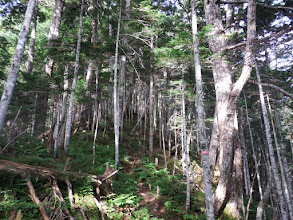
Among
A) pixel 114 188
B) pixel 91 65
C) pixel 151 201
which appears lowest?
pixel 151 201

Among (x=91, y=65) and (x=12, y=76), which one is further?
(x=91, y=65)

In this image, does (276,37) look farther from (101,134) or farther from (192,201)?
(101,134)

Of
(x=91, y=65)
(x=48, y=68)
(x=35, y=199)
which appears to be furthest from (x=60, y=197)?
(x=91, y=65)

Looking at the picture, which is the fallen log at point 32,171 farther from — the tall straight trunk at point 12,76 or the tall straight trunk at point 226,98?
the tall straight trunk at point 226,98

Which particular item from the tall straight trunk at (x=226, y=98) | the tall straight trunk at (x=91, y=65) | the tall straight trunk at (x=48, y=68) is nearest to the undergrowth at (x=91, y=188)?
the tall straight trunk at (x=226, y=98)

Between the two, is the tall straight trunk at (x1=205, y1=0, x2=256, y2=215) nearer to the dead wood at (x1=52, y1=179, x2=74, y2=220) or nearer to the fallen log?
the fallen log

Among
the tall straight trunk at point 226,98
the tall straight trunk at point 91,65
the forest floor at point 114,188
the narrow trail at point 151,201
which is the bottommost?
the narrow trail at point 151,201

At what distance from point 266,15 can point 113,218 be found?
13.3 metres

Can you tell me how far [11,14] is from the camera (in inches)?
450

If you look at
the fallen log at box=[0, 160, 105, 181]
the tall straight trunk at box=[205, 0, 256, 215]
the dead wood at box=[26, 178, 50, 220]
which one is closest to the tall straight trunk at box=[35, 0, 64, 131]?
the fallen log at box=[0, 160, 105, 181]

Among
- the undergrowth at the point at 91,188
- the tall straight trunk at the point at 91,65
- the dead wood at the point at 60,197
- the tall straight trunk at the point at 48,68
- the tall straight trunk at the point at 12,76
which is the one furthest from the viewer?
the tall straight trunk at the point at 91,65

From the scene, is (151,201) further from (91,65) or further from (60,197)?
(91,65)

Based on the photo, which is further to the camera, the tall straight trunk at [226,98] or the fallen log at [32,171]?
the tall straight trunk at [226,98]

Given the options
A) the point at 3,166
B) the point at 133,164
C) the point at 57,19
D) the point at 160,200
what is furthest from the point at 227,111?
the point at 57,19
